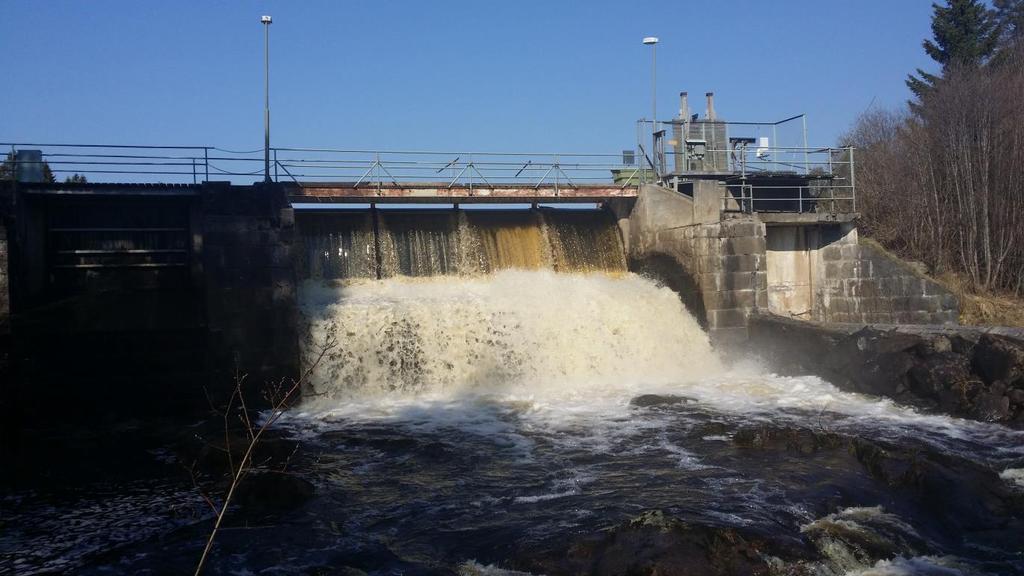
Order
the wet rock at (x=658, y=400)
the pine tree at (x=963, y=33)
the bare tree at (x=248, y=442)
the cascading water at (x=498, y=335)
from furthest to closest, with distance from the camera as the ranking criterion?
the pine tree at (x=963, y=33), the cascading water at (x=498, y=335), the wet rock at (x=658, y=400), the bare tree at (x=248, y=442)

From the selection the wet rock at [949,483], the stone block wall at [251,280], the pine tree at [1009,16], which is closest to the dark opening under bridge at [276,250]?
the stone block wall at [251,280]

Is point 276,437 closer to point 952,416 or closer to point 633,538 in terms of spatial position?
point 633,538

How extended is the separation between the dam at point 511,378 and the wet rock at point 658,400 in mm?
64

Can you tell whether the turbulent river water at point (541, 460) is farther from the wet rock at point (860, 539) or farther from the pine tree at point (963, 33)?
the pine tree at point (963, 33)

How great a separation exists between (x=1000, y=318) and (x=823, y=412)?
11.5m

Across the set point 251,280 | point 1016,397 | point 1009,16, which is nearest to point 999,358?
point 1016,397

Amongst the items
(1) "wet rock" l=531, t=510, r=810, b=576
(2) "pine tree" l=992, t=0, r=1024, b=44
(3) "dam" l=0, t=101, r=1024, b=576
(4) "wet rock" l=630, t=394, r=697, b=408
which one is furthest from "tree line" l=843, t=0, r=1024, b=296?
(1) "wet rock" l=531, t=510, r=810, b=576

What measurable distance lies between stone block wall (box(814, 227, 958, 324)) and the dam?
77 millimetres

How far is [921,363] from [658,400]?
5.10 meters

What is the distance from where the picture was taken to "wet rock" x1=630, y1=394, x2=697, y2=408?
1531cm

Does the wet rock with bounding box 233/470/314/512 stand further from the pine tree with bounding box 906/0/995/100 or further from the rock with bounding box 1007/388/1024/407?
the pine tree with bounding box 906/0/995/100

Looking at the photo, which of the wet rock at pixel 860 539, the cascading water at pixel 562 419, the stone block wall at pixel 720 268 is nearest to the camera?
the wet rock at pixel 860 539

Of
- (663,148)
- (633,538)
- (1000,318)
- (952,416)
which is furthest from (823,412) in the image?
(1000,318)

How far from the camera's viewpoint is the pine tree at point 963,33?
32250 millimetres
